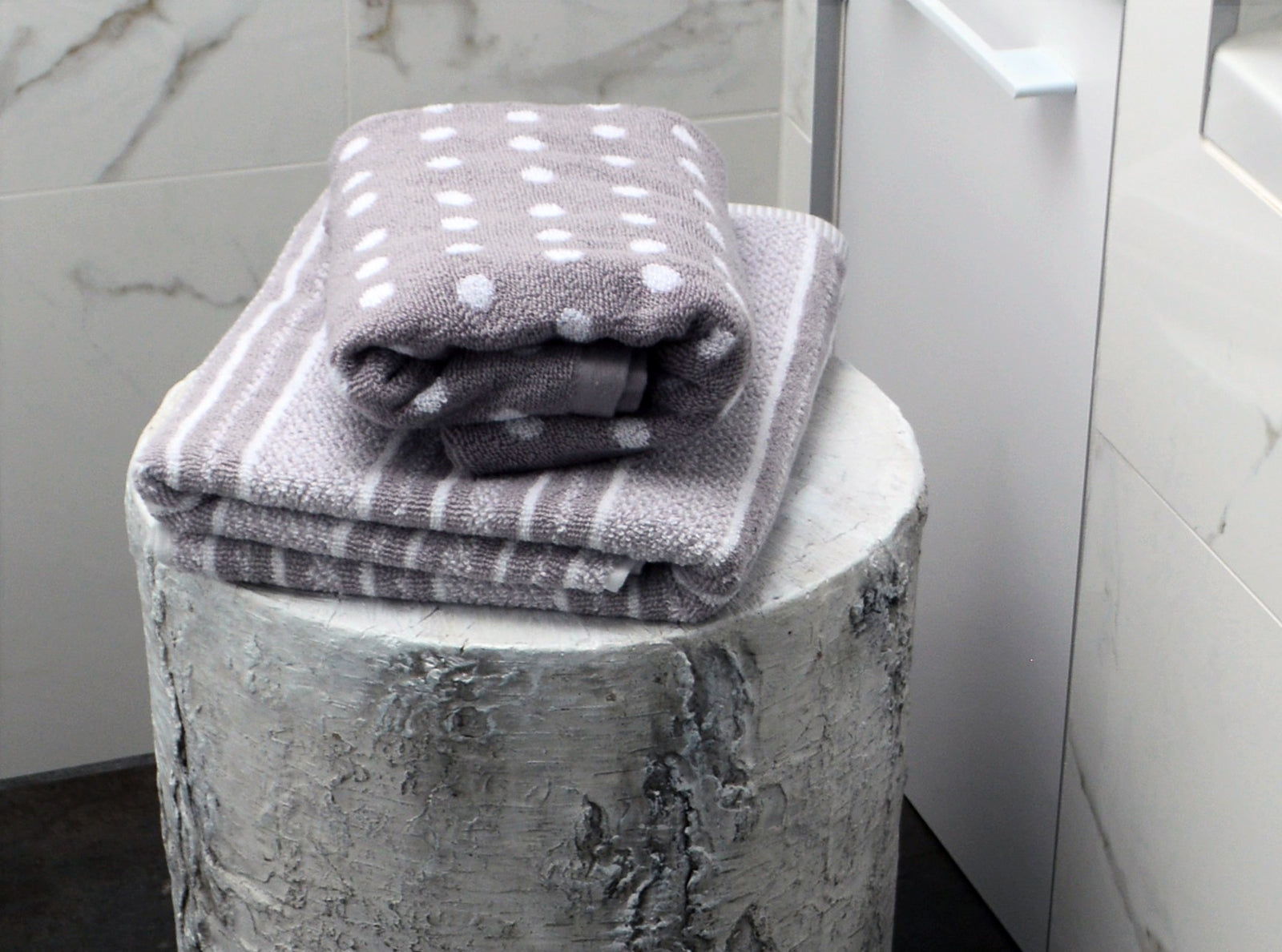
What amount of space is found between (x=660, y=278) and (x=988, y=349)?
1.48ft

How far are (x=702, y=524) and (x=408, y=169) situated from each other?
292 millimetres

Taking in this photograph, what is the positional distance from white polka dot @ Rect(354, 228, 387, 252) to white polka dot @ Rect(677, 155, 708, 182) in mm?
193

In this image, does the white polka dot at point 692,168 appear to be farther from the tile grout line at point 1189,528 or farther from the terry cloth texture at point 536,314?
the tile grout line at point 1189,528

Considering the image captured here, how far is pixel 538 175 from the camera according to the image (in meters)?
0.88

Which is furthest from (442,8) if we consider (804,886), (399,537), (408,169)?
(804,886)

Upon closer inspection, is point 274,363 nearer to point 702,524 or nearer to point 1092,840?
point 702,524

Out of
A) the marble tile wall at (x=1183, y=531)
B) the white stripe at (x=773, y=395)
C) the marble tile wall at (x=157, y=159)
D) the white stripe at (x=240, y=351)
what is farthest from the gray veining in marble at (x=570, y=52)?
the marble tile wall at (x=1183, y=531)

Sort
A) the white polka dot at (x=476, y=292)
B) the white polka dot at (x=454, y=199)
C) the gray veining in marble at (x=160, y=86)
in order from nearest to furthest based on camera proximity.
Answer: the white polka dot at (x=476, y=292) < the white polka dot at (x=454, y=199) < the gray veining in marble at (x=160, y=86)

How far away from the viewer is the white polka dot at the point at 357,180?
0.91 meters

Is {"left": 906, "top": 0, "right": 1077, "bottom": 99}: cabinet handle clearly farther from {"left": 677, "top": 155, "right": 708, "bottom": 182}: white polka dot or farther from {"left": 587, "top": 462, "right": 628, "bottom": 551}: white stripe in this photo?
{"left": 587, "top": 462, "right": 628, "bottom": 551}: white stripe

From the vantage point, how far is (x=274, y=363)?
0.89 m

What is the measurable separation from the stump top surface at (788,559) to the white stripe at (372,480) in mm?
64

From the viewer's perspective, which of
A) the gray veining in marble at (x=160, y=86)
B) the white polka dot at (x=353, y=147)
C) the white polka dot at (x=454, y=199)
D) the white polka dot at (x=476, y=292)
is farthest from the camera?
the gray veining in marble at (x=160, y=86)

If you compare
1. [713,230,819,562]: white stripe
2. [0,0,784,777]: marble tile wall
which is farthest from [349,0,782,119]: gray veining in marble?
[713,230,819,562]: white stripe
